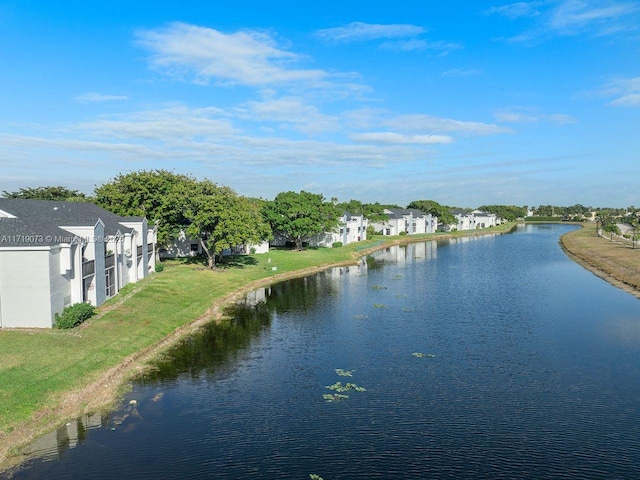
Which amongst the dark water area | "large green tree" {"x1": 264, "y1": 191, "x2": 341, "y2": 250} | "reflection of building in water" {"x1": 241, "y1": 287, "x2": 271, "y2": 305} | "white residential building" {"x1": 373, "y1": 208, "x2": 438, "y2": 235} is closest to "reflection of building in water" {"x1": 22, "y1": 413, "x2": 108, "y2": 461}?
the dark water area

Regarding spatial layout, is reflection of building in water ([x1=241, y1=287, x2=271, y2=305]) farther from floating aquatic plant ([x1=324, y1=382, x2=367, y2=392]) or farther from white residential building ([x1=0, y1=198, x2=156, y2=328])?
floating aquatic plant ([x1=324, y1=382, x2=367, y2=392])

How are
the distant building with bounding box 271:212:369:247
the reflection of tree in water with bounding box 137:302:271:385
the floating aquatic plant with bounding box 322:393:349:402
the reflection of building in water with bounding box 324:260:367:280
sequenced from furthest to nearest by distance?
1. the distant building with bounding box 271:212:369:247
2. the reflection of building in water with bounding box 324:260:367:280
3. the reflection of tree in water with bounding box 137:302:271:385
4. the floating aquatic plant with bounding box 322:393:349:402

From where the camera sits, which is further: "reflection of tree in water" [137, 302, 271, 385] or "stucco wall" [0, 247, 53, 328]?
"stucco wall" [0, 247, 53, 328]

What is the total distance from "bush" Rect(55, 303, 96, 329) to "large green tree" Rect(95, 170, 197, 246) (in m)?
29.7

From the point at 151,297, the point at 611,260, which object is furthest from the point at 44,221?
the point at 611,260

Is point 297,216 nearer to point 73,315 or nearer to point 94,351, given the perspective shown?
point 73,315

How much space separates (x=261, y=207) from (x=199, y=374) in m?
57.5

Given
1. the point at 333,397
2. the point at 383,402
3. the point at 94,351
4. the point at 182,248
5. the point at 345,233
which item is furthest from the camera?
the point at 345,233

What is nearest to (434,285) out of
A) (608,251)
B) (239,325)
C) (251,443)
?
(239,325)

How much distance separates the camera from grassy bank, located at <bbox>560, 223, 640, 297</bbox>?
5998cm

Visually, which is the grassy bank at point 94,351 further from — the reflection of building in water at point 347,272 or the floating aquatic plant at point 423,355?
the floating aquatic plant at point 423,355

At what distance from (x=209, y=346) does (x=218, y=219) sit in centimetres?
2932

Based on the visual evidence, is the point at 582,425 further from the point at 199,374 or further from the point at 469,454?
the point at 199,374

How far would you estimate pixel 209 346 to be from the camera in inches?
1339
